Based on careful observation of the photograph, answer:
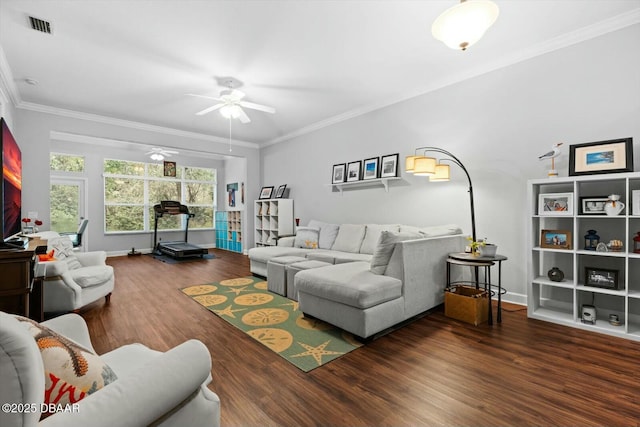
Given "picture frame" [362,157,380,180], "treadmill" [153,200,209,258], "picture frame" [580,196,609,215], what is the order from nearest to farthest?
"picture frame" [580,196,609,215]
"picture frame" [362,157,380,180]
"treadmill" [153,200,209,258]

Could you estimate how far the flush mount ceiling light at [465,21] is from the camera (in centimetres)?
182

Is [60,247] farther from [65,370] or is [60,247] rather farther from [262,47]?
[65,370]

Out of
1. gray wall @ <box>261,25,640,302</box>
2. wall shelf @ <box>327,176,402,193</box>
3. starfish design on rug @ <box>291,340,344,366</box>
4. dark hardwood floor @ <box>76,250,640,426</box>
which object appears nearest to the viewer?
dark hardwood floor @ <box>76,250,640,426</box>

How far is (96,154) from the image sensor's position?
730cm

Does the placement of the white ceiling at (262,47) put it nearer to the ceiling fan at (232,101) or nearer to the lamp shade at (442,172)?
the ceiling fan at (232,101)

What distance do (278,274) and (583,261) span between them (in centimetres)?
339

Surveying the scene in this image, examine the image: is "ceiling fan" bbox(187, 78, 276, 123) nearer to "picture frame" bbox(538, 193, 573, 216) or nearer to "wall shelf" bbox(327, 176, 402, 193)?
"wall shelf" bbox(327, 176, 402, 193)

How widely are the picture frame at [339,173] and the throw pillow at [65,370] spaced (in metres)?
4.68

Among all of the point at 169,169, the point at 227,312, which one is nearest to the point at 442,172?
the point at 227,312

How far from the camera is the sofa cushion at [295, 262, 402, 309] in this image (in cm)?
249

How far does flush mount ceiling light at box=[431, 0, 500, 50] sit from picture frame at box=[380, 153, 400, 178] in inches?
99.5

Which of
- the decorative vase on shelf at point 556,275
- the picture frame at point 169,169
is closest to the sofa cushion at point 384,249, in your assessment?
the decorative vase on shelf at point 556,275

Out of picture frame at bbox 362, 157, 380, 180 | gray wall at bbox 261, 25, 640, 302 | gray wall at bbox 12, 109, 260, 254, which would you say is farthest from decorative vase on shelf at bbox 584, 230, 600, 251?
gray wall at bbox 12, 109, 260, 254

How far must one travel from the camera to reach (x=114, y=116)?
5398 millimetres
